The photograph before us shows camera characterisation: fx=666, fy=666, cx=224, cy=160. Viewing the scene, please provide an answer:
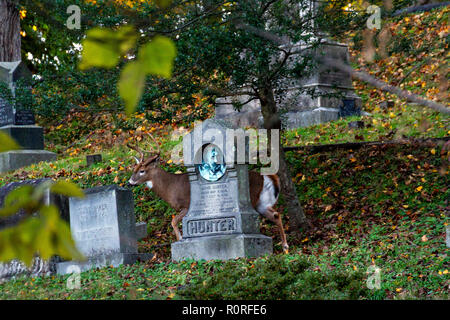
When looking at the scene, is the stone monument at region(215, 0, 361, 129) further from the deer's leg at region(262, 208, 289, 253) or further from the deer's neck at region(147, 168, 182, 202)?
the deer's leg at region(262, 208, 289, 253)

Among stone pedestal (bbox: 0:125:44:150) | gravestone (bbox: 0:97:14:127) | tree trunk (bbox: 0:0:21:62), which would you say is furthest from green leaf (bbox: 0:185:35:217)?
tree trunk (bbox: 0:0:21:62)

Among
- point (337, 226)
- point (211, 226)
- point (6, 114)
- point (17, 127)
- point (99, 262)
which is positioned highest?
point (6, 114)

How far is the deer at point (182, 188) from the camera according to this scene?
1096cm

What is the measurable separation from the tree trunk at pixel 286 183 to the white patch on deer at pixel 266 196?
1.82ft

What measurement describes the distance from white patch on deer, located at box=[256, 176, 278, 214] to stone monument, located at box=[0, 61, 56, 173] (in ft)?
29.5

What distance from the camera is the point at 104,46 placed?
46.7 inches

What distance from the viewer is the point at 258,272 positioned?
7.16 meters

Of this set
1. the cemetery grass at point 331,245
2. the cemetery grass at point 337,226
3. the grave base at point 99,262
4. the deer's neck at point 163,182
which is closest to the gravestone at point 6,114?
the cemetery grass at point 337,226

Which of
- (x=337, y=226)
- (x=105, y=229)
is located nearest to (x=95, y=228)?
(x=105, y=229)

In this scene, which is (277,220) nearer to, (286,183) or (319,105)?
(286,183)

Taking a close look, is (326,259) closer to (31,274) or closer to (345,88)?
(31,274)

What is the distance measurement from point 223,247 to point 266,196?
1421 millimetres

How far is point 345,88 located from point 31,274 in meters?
9.94

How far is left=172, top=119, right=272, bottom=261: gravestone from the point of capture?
10115mm
